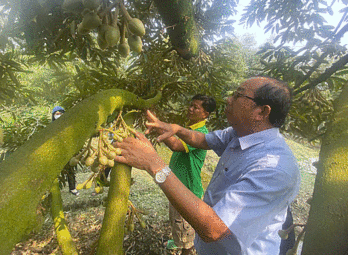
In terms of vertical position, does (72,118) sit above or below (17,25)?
below

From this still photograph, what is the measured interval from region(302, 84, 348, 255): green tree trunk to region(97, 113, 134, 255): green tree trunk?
945 millimetres

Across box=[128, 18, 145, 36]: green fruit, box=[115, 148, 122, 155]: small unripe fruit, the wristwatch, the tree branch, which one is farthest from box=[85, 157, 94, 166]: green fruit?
the tree branch

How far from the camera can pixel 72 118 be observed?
88 centimetres

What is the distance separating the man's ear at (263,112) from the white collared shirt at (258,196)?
0.17 metres

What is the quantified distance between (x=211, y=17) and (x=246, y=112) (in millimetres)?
1873

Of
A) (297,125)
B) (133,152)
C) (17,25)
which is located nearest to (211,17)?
(297,125)

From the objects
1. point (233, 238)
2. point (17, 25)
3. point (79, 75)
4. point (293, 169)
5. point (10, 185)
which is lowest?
point (233, 238)

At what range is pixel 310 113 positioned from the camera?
3.00m

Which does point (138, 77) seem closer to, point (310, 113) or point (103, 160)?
point (103, 160)

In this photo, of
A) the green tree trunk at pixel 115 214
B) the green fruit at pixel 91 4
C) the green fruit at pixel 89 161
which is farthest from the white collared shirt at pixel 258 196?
the green fruit at pixel 91 4

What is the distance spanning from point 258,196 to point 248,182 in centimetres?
9

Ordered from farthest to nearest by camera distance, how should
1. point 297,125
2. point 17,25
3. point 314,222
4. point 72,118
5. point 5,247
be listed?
point 297,125
point 17,25
point 314,222
point 72,118
point 5,247

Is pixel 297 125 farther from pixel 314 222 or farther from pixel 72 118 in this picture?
pixel 72 118

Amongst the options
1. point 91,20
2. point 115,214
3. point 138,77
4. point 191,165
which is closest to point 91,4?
point 91,20
